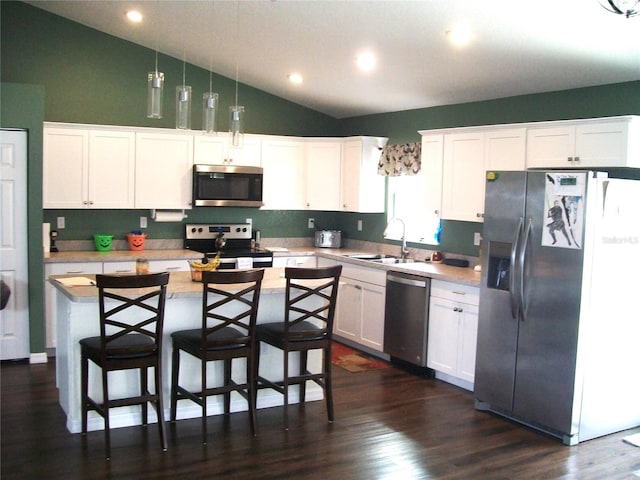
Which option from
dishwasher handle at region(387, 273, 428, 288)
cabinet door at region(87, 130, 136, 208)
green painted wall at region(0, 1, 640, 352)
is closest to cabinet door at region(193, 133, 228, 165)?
green painted wall at region(0, 1, 640, 352)

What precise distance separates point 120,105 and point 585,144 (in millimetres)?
4478

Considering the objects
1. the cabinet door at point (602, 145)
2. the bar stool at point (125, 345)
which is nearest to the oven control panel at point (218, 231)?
the bar stool at point (125, 345)

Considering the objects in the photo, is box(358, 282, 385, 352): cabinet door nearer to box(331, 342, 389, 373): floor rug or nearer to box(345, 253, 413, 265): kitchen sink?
box(331, 342, 389, 373): floor rug

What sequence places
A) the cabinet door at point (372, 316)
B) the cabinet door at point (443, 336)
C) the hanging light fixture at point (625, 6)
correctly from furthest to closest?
the cabinet door at point (372, 316) < the cabinet door at point (443, 336) < the hanging light fixture at point (625, 6)

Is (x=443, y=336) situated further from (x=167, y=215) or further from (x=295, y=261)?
(x=167, y=215)

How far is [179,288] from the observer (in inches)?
168

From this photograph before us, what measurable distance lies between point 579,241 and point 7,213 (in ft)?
14.8

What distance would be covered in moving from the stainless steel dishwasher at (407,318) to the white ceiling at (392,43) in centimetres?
179

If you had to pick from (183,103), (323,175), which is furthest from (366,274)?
(183,103)

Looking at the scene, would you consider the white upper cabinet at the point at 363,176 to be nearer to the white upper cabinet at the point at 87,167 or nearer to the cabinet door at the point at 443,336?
the cabinet door at the point at 443,336

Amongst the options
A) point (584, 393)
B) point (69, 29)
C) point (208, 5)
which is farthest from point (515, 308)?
point (69, 29)

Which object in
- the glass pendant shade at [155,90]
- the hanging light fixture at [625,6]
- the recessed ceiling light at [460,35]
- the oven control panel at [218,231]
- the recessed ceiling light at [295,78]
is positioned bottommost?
the oven control panel at [218,231]

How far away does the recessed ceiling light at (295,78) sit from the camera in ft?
21.5

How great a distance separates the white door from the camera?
17.9 ft
